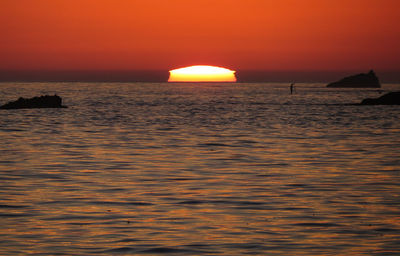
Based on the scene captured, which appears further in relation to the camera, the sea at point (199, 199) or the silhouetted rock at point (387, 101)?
the silhouetted rock at point (387, 101)

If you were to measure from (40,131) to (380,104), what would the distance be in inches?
3201

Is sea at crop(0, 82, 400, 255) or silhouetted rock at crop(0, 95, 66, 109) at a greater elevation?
sea at crop(0, 82, 400, 255)

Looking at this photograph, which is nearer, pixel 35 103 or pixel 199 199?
pixel 199 199

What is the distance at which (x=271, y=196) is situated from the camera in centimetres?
2045

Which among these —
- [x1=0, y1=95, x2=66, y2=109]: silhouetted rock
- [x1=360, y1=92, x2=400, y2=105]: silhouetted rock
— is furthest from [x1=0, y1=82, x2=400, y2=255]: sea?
[x1=360, y1=92, x2=400, y2=105]: silhouetted rock

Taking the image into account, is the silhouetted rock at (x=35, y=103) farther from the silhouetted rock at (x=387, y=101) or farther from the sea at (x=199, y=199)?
the sea at (x=199, y=199)

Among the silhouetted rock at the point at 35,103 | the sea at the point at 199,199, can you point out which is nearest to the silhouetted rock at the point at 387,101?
the silhouetted rock at the point at 35,103

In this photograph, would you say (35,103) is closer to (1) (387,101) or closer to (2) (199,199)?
(1) (387,101)

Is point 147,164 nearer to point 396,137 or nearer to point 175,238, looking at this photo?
point 175,238

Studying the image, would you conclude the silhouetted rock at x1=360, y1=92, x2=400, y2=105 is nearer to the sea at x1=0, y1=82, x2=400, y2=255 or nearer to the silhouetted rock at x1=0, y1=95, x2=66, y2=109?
the silhouetted rock at x1=0, y1=95, x2=66, y2=109

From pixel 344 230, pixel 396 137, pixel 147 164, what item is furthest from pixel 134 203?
pixel 396 137

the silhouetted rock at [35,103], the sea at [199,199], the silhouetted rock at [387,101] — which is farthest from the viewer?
the silhouetted rock at [387,101]

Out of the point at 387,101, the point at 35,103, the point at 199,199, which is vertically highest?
the point at 199,199

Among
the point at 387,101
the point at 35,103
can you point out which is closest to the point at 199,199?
the point at 35,103
